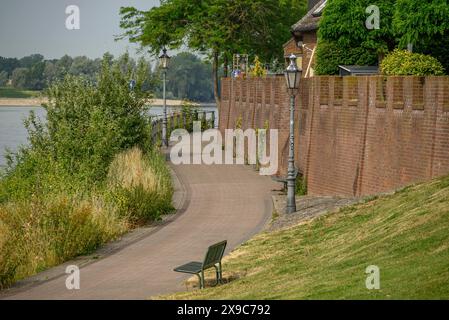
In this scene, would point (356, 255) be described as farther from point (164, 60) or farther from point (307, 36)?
point (307, 36)

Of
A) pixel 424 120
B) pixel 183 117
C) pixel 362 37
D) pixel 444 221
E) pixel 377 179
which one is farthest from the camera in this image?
pixel 183 117

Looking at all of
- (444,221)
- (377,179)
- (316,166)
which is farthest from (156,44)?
(444,221)

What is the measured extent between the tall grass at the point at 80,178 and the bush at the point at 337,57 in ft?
27.8

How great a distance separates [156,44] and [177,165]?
87.8ft

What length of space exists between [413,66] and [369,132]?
2645 millimetres

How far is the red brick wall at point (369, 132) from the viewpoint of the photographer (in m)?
27.0

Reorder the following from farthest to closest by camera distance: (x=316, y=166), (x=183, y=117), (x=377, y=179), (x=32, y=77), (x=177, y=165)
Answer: (x=32, y=77) < (x=183, y=117) < (x=177, y=165) < (x=316, y=166) < (x=377, y=179)

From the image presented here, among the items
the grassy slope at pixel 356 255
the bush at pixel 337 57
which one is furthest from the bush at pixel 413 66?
the bush at pixel 337 57

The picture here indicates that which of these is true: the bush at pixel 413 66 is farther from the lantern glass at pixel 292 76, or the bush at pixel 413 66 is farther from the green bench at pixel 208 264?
the green bench at pixel 208 264

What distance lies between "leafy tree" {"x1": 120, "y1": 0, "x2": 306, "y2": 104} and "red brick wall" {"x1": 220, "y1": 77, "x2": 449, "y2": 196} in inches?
1090

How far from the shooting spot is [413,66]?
31.4 metres

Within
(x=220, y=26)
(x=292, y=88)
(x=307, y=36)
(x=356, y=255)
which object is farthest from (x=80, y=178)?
(x=220, y=26)

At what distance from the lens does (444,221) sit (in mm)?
18562

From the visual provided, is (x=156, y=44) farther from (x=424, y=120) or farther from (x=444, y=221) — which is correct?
(x=444, y=221)
